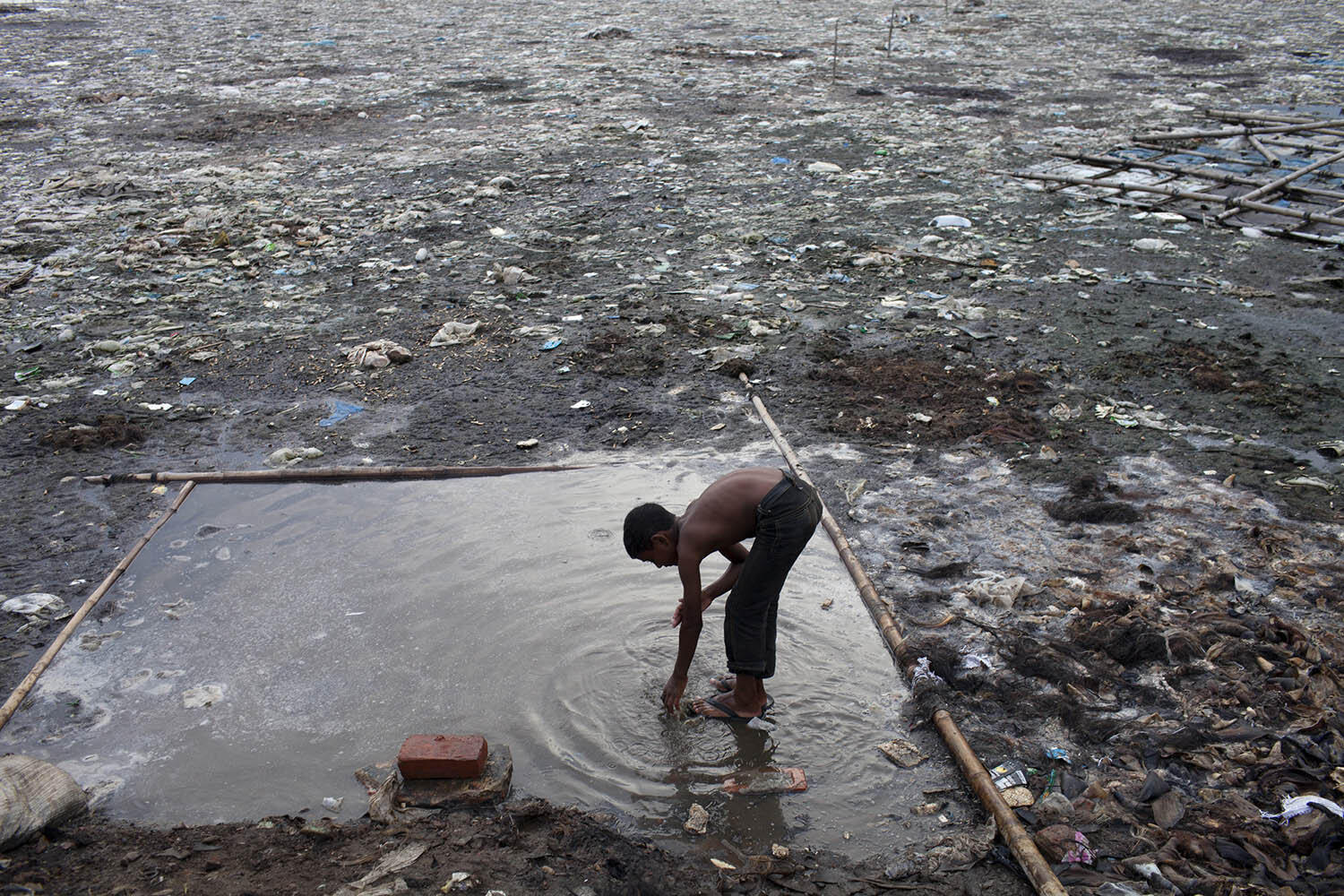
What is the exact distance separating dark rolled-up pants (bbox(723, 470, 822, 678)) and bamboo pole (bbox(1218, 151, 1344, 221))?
5861 mm

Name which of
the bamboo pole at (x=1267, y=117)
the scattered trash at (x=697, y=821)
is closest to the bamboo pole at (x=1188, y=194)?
the bamboo pole at (x=1267, y=117)

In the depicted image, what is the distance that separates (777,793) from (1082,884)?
0.83 m

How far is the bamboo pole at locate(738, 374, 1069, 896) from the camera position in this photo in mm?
2326

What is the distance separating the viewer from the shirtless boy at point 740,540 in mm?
2729

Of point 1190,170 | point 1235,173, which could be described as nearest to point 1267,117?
point 1235,173

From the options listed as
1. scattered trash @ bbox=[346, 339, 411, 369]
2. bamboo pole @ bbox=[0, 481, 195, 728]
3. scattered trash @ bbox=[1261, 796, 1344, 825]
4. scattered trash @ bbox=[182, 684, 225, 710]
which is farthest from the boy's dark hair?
scattered trash @ bbox=[346, 339, 411, 369]

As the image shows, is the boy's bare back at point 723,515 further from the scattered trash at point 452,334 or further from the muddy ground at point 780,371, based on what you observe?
the scattered trash at point 452,334

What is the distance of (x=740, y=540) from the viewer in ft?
9.25

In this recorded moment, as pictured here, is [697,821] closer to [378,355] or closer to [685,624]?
[685,624]

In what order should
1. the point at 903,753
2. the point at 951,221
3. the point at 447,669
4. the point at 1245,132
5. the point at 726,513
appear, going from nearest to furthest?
the point at 726,513, the point at 903,753, the point at 447,669, the point at 951,221, the point at 1245,132

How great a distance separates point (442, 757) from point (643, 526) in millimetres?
857

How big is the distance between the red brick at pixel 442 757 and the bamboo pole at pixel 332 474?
5.77 ft

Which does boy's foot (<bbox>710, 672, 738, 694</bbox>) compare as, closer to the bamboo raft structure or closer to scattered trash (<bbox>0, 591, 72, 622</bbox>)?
scattered trash (<bbox>0, 591, 72, 622</bbox>)

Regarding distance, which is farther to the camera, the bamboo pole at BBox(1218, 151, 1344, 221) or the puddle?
the bamboo pole at BBox(1218, 151, 1344, 221)
